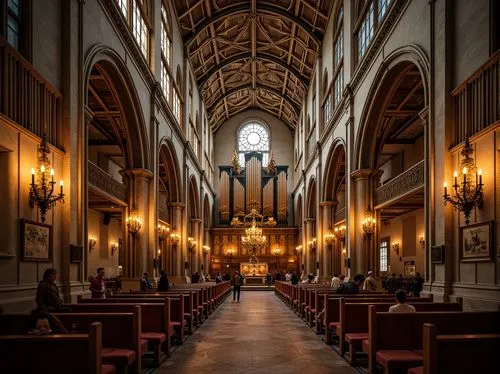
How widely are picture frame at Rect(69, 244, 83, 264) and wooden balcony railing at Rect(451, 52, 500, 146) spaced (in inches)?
317

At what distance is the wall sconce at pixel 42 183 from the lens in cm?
938

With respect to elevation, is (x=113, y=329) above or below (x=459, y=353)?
below

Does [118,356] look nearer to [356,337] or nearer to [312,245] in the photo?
[356,337]

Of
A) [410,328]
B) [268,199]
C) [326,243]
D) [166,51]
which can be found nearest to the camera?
[410,328]

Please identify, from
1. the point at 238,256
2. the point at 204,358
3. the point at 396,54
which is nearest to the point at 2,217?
the point at 204,358

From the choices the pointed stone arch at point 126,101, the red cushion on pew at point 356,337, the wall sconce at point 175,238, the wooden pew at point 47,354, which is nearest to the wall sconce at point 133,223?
the pointed stone arch at point 126,101

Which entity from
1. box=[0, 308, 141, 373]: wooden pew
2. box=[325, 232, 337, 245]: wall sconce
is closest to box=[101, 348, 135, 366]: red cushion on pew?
Result: box=[0, 308, 141, 373]: wooden pew

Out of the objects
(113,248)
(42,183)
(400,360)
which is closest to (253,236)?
(113,248)

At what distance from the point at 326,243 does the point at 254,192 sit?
1889 cm

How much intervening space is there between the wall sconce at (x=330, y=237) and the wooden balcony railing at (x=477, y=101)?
16.3m

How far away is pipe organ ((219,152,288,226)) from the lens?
46188 millimetres

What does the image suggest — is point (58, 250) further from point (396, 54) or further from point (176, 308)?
point (396, 54)

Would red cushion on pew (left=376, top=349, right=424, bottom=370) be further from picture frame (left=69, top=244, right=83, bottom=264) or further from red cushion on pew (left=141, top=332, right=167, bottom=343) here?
picture frame (left=69, top=244, right=83, bottom=264)

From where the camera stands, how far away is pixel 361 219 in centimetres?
2019
